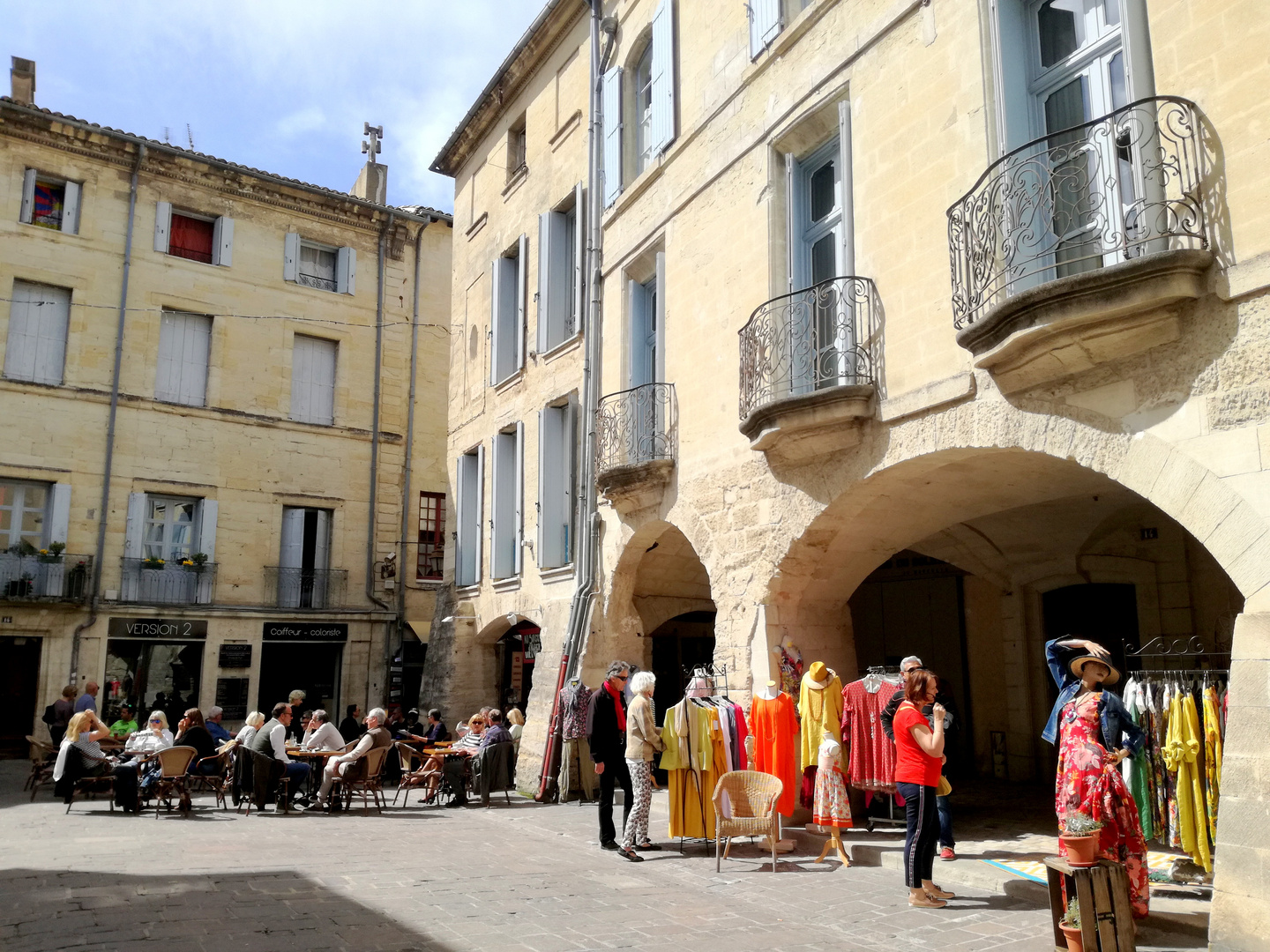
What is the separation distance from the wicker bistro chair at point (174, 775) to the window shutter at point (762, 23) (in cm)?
875

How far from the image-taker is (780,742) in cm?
837

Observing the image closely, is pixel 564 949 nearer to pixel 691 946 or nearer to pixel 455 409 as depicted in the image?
pixel 691 946

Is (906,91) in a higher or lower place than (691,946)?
higher

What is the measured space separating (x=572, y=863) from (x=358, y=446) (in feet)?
51.7

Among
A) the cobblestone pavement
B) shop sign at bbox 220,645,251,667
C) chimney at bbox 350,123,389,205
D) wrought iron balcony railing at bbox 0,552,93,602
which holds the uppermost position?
chimney at bbox 350,123,389,205

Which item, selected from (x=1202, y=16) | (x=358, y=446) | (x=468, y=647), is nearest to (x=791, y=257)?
(x=1202, y=16)

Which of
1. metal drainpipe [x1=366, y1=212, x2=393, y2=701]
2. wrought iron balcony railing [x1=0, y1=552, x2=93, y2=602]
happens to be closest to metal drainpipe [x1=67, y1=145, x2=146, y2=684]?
wrought iron balcony railing [x1=0, y1=552, x2=93, y2=602]

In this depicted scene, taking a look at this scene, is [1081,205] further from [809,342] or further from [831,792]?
[831,792]

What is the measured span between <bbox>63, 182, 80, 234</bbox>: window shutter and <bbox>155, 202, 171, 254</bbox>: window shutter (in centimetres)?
139

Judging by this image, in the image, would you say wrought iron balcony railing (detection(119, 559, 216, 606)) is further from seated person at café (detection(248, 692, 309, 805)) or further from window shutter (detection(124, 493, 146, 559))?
seated person at café (detection(248, 692, 309, 805))

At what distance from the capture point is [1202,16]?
5699mm

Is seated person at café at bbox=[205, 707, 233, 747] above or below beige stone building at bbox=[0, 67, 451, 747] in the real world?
below

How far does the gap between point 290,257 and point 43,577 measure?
7992 millimetres

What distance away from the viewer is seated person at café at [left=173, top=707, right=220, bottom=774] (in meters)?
11.3
